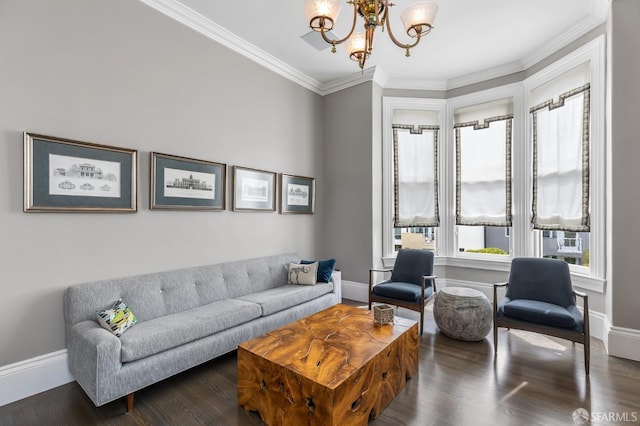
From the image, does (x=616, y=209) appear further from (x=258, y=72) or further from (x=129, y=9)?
(x=129, y=9)

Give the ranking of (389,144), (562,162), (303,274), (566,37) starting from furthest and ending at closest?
1. (389,144)
2. (303,274)
3. (562,162)
4. (566,37)

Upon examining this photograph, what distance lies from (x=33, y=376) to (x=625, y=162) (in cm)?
532

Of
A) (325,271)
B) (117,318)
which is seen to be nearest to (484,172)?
(325,271)

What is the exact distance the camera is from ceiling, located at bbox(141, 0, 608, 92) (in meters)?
3.16

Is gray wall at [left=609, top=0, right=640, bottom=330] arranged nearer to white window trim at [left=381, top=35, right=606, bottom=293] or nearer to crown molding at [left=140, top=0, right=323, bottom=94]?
white window trim at [left=381, top=35, right=606, bottom=293]

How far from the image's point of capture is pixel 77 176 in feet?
8.18

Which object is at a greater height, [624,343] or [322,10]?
[322,10]

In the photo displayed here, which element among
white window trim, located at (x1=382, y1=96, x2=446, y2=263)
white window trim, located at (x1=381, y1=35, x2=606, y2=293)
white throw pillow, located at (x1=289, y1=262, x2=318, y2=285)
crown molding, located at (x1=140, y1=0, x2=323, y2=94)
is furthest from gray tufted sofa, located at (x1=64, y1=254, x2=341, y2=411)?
crown molding, located at (x1=140, y1=0, x2=323, y2=94)

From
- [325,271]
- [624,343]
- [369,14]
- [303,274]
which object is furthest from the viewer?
[325,271]

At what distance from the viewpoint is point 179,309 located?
287cm

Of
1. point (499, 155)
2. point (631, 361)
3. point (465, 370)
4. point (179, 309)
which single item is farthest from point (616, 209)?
point (179, 309)

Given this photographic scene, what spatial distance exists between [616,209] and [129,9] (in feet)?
16.3

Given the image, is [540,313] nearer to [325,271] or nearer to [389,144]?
[325,271]

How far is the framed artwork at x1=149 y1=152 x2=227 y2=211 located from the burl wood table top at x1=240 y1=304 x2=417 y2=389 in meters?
1.72
